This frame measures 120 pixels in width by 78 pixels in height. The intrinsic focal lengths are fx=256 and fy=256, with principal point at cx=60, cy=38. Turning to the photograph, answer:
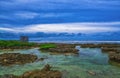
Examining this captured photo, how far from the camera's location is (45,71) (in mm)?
21938

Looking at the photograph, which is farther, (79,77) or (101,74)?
(101,74)

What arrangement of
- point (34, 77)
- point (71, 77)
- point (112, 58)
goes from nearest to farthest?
point (34, 77), point (71, 77), point (112, 58)

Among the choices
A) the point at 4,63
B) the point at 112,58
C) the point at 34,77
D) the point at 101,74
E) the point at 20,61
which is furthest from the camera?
the point at 112,58

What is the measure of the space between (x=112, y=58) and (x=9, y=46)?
34.9m

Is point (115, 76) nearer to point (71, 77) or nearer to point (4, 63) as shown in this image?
point (71, 77)

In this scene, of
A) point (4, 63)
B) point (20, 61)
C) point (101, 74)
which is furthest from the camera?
point (20, 61)

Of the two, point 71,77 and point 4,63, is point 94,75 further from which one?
point 4,63

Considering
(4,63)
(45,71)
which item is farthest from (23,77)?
(4,63)

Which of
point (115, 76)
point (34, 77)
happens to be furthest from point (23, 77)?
point (115, 76)

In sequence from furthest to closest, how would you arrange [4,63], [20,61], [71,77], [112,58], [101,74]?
[112,58] < [20,61] < [4,63] < [101,74] < [71,77]

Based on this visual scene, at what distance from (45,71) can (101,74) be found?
5.02m

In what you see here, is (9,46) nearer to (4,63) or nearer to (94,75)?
(4,63)

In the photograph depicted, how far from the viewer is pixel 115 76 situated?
22062mm

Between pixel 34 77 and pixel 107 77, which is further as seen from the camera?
pixel 107 77
